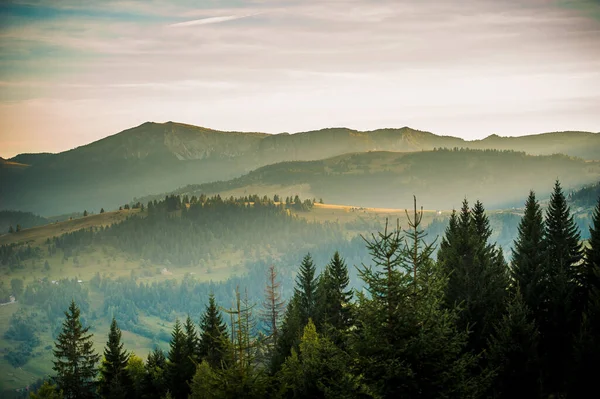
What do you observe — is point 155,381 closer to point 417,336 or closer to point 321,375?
point 321,375

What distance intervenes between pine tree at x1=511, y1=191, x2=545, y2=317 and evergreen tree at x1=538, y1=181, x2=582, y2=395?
24.9 inches

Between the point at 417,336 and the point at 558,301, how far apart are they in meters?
30.9

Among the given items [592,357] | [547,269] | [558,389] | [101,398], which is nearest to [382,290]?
[592,357]

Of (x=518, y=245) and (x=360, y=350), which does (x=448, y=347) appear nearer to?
(x=360, y=350)

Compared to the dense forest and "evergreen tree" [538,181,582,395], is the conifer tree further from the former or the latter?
"evergreen tree" [538,181,582,395]

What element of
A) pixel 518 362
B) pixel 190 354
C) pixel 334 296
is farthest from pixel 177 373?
pixel 518 362

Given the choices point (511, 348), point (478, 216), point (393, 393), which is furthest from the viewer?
point (478, 216)

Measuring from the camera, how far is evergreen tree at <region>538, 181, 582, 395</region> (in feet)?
152

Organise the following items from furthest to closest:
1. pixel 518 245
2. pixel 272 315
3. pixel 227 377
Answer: pixel 272 315
pixel 518 245
pixel 227 377

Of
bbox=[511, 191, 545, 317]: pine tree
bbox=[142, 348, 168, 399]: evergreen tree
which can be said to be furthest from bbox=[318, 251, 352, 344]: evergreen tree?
bbox=[142, 348, 168, 399]: evergreen tree

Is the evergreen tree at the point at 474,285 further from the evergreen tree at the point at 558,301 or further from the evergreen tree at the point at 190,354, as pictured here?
the evergreen tree at the point at 190,354

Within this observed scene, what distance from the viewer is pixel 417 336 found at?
26828mm

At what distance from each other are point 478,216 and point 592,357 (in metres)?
33.1

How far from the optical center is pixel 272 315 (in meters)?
75.1
